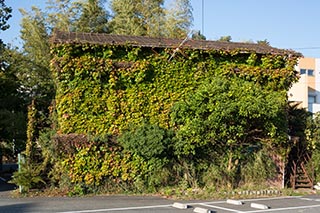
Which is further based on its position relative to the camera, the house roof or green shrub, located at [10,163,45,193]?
the house roof

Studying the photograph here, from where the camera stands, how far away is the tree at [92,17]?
29.7 meters

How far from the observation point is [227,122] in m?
14.0

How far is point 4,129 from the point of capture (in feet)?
60.1

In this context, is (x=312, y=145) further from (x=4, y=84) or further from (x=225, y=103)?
(x=4, y=84)

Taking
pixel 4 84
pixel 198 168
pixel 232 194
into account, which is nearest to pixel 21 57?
pixel 4 84

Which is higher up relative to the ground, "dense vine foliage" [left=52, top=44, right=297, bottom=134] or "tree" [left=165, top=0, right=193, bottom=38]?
"tree" [left=165, top=0, right=193, bottom=38]

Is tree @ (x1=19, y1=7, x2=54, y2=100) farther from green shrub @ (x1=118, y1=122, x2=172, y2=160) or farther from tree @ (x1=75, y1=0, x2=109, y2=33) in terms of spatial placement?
green shrub @ (x1=118, y1=122, x2=172, y2=160)

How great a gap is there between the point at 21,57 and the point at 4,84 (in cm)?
529

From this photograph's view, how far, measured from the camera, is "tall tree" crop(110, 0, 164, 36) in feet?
100

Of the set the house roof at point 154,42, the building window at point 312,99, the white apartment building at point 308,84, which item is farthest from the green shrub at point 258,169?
the building window at point 312,99

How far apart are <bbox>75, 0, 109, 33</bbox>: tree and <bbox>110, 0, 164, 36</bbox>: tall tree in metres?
0.72

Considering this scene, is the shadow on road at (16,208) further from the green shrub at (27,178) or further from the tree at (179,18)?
the tree at (179,18)

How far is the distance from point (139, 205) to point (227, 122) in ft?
13.8

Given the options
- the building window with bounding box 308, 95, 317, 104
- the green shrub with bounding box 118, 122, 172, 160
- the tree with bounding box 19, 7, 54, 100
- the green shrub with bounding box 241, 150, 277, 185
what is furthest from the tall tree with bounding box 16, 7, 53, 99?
the building window with bounding box 308, 95, 317, 104
